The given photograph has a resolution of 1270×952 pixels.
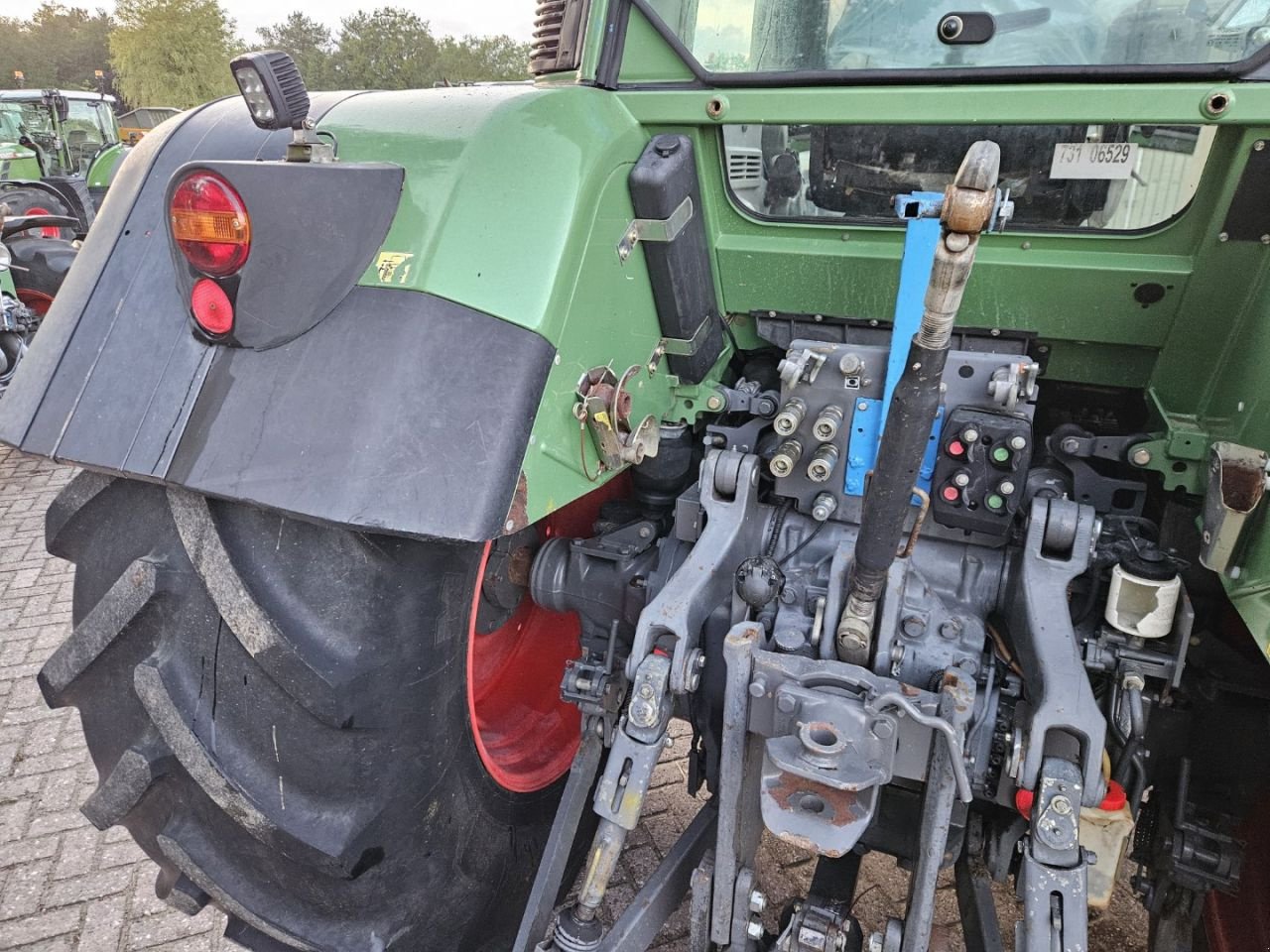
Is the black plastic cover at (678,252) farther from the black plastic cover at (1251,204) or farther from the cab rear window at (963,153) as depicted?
the black plastic cover at (1251,204)

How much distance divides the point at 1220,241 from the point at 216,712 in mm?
1804

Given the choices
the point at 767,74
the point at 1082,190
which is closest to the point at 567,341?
the point at 767,74

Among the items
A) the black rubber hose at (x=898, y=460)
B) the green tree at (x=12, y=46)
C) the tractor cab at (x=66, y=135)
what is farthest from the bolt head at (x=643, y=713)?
the green tree at (x=12, y=46)

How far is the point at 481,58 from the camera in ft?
124

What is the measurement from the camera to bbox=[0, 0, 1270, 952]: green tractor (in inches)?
46.9

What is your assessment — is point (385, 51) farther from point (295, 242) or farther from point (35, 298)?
point (295, 242)

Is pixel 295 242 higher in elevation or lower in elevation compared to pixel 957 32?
lower

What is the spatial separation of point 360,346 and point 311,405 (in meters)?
0.11

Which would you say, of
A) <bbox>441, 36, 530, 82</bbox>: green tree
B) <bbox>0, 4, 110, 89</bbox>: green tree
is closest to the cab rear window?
<bbox>441, 36, 530, 82</bbox>: green tree

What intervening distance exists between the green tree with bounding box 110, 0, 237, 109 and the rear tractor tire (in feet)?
113

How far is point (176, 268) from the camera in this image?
126 cm

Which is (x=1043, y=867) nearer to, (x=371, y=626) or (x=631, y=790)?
(x=631, y=790)

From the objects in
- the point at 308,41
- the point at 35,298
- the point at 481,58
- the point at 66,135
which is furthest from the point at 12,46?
the point at 35,298

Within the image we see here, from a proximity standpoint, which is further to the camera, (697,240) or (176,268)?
(697,240)
